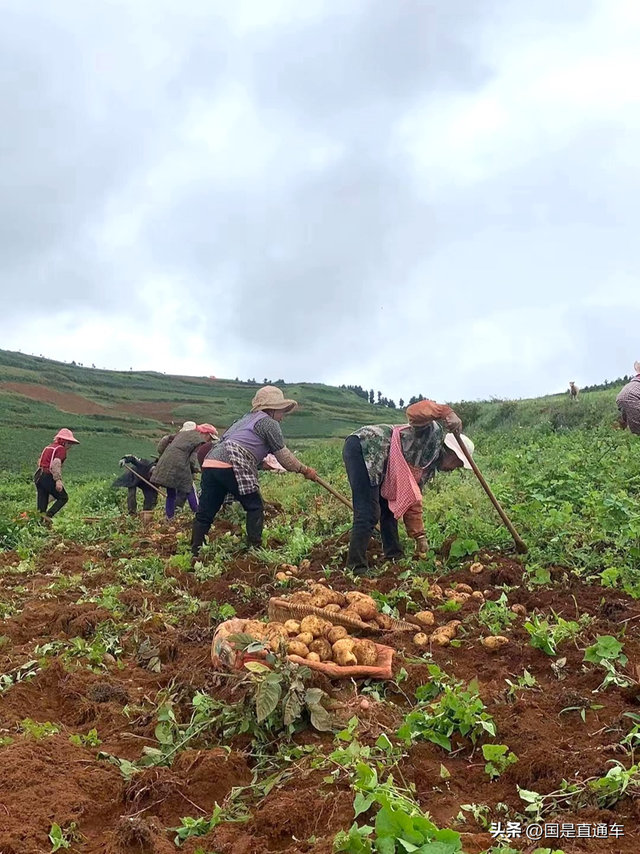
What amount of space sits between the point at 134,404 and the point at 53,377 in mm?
6672

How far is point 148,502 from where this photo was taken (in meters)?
11.2

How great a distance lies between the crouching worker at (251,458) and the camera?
6242 millimetres

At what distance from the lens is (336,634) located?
3699mm

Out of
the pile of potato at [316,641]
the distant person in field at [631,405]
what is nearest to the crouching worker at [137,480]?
the distant person in field at [631,405]

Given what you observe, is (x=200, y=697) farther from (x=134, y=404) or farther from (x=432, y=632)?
(x=134, y=404)

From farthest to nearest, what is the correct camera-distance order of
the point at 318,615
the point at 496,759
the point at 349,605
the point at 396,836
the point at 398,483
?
1. the point at 398,483
2. the point at 349,605
3. the point at 318,615
4. the point at 496,759
5. the point at 396,836

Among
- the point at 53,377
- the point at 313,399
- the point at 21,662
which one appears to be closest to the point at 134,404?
the point at 53,377

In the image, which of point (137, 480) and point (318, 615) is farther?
point (137, 480)

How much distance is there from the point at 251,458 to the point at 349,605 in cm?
241

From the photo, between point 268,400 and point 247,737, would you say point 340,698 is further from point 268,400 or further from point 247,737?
point 268,400

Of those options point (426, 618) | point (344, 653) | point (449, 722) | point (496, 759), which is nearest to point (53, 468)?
point (426, 618)

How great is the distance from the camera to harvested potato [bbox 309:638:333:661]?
140 inches

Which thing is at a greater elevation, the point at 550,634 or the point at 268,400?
the point at 268,400

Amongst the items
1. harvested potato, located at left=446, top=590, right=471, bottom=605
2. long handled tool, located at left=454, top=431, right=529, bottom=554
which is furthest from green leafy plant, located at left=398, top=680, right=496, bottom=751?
long handled tool, located at left=454, top=431, right=529, bottom=554
